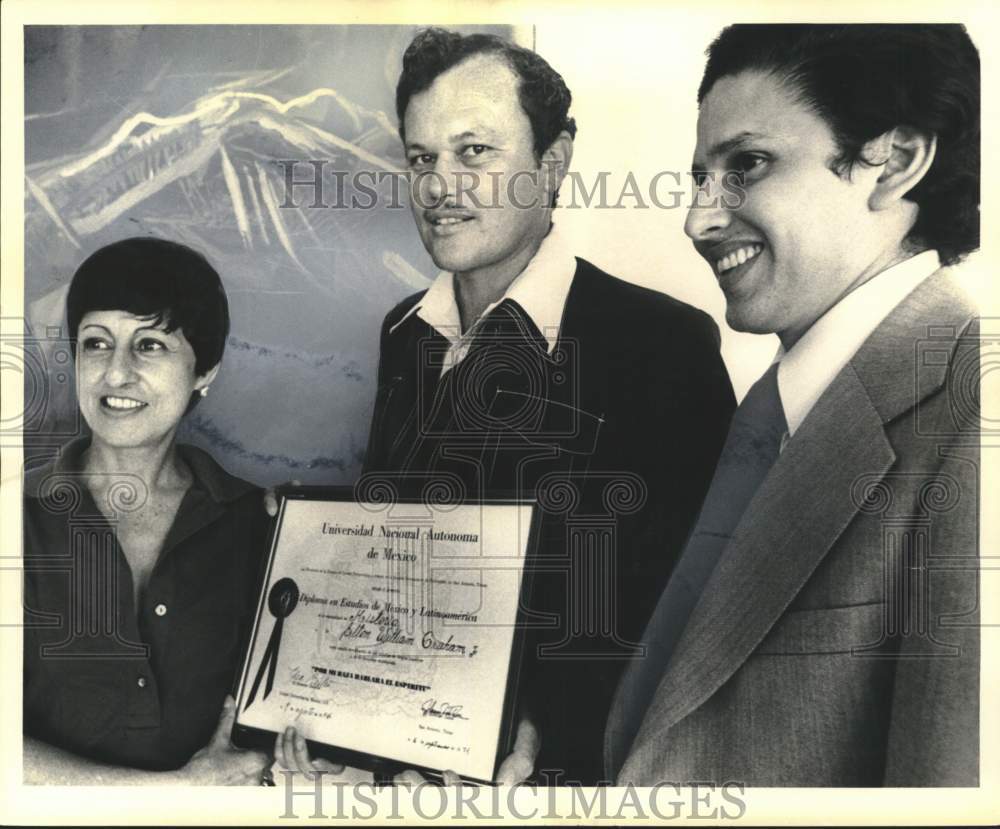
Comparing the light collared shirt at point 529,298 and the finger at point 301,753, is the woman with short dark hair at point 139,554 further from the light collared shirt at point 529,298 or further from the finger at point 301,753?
the light collared shirt at point 529,298

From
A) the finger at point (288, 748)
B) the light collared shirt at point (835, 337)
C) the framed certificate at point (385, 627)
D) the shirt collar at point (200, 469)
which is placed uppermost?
the light collared shirt at point (835, 337)

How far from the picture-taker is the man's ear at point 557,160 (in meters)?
1.81

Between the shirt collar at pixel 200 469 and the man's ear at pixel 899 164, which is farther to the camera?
the shirt collar at pixel 200 469

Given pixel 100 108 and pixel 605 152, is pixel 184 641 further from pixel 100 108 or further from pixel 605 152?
pixel 605 152

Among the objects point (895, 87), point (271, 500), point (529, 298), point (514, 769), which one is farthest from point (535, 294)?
point (514, 769)

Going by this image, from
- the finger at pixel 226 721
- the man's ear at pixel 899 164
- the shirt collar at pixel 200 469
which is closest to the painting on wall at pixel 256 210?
the shirt collar at pixel 200 469

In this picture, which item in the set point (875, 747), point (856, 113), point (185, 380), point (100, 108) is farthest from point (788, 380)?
point (100, 108)

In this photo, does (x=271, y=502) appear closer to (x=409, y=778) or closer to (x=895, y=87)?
(x=409, y=778)

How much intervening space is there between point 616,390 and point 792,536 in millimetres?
470

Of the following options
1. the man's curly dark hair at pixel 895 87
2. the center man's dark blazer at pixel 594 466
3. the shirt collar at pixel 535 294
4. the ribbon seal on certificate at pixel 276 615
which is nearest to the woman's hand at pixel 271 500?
the ribbon seal on certificate at pixel 276 615

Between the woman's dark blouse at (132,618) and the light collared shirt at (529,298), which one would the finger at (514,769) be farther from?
the light collared shirt at (529,298)

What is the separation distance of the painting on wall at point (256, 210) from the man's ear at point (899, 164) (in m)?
0.84

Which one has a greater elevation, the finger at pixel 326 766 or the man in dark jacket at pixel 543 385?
the man in dark jacket at pixel 543 385
